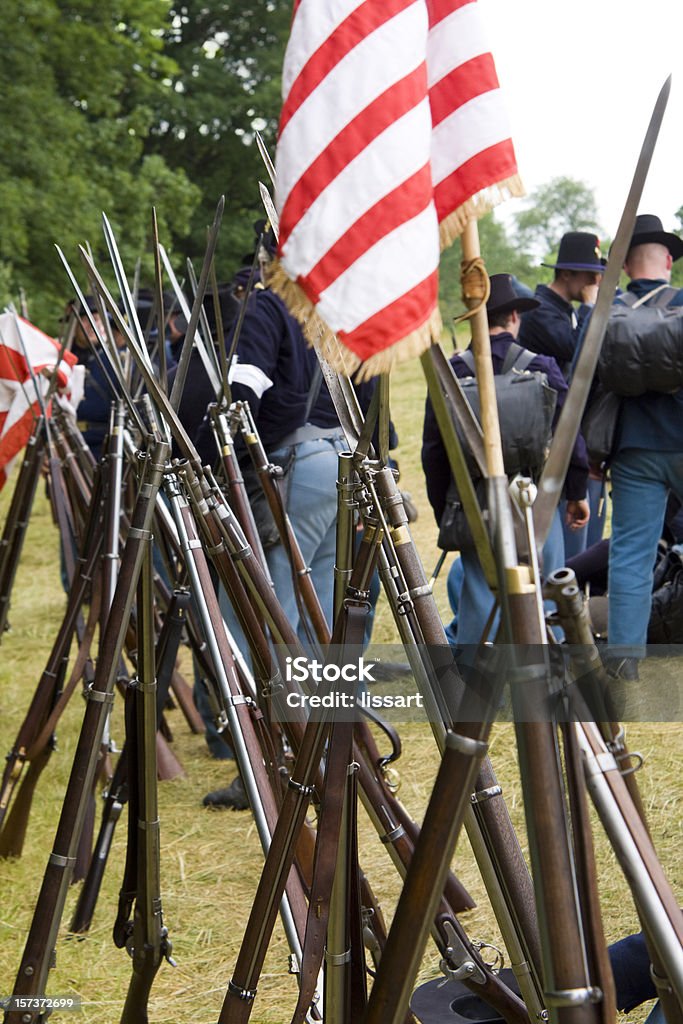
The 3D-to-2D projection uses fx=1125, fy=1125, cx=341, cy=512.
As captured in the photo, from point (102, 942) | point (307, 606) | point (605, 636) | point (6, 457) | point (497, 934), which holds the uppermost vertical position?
point (6, 457)

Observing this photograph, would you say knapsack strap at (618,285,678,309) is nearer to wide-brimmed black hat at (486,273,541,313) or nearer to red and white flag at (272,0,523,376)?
wide-brimmed black hat at (486,273,541,313)

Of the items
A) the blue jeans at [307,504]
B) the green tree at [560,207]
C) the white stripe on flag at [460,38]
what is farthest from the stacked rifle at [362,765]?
the green tree at [560,207]

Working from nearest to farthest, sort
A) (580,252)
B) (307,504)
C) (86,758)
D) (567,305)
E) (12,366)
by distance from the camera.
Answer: (86,758), (307,504), (12,366), (580,252), (567,305)

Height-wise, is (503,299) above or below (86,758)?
above

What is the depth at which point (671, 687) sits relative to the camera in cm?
408

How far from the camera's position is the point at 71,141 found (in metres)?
15.3

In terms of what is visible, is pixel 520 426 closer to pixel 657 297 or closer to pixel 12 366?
pixel 657 297

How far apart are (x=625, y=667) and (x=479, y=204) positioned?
294 cm

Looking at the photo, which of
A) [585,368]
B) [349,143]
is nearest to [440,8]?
[349,143]

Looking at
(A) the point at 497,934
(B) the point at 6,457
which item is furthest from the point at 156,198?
(A) the point at 497,934

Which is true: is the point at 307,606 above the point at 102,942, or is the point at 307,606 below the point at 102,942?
above

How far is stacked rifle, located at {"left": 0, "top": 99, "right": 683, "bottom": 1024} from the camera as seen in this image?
1.21 m

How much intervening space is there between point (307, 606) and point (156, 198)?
15.3 metres

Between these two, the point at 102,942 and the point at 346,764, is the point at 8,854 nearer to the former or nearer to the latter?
the point at 102,942
